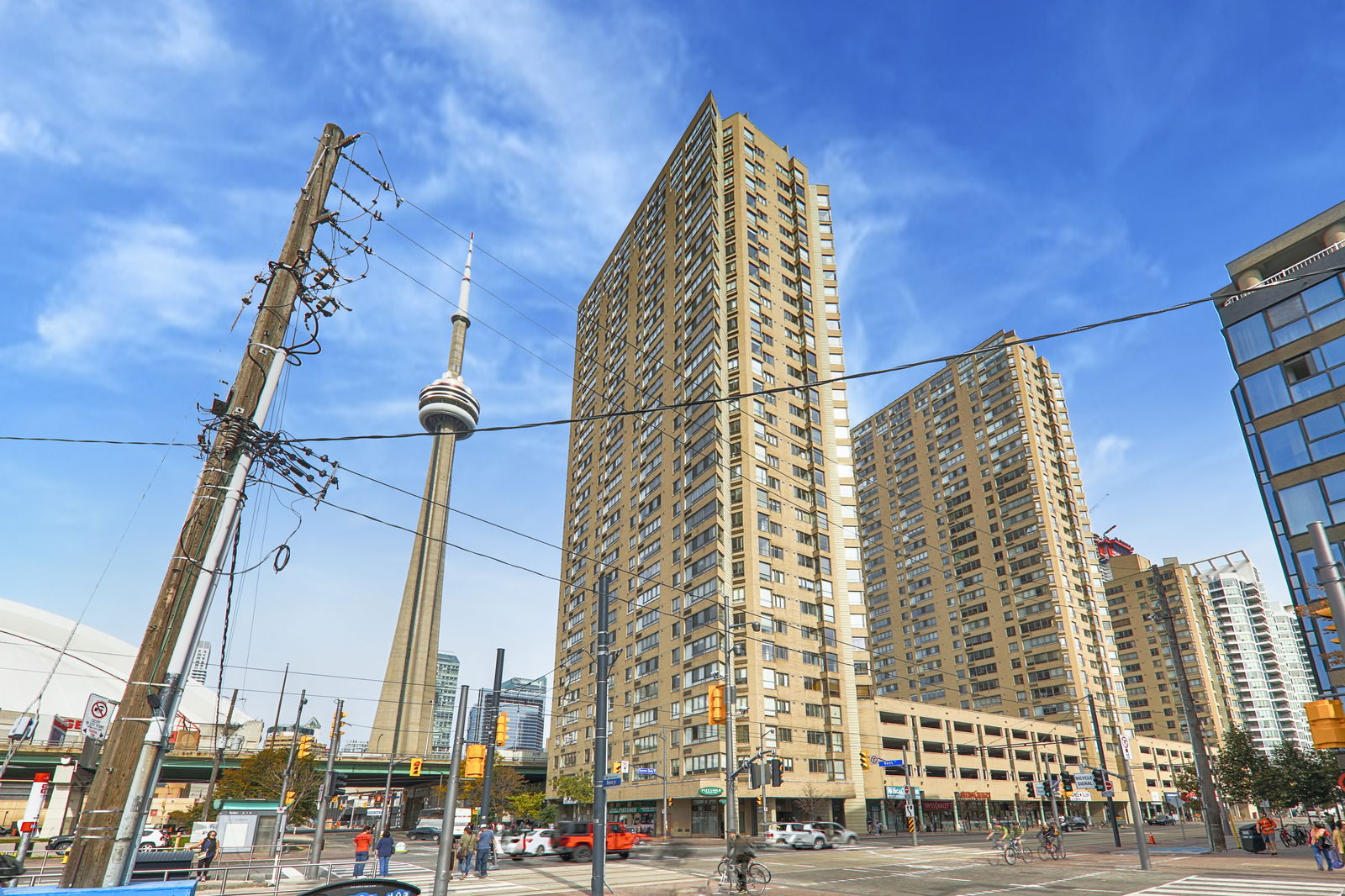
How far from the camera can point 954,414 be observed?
412 feet

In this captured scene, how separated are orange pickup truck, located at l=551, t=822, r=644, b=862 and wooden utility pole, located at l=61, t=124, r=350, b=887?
2703 cm

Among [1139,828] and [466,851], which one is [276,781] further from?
[1139,828]

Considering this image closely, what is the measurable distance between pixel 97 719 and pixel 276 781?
58932mm

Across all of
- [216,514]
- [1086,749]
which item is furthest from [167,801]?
[1086,749]

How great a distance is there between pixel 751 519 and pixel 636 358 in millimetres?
33647

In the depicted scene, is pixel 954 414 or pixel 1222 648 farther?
pixel 1222 648

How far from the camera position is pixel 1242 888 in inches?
810

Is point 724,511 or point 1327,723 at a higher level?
point 724,511

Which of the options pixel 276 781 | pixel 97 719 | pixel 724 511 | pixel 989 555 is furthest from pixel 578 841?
pixel 989 555

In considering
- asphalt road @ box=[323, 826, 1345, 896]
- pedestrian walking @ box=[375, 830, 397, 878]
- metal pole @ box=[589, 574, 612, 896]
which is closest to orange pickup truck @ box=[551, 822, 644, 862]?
asphalt road @ box=[323, 826, 1345, 896]

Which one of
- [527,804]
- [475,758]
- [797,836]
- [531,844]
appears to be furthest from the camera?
[527,804]

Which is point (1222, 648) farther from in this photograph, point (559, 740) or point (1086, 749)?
point (559, 740)

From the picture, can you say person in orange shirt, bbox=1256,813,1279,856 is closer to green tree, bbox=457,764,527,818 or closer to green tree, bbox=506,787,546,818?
green tree, bbox=506,787,546,818

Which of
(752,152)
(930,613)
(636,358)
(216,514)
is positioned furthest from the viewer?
(930,613)
